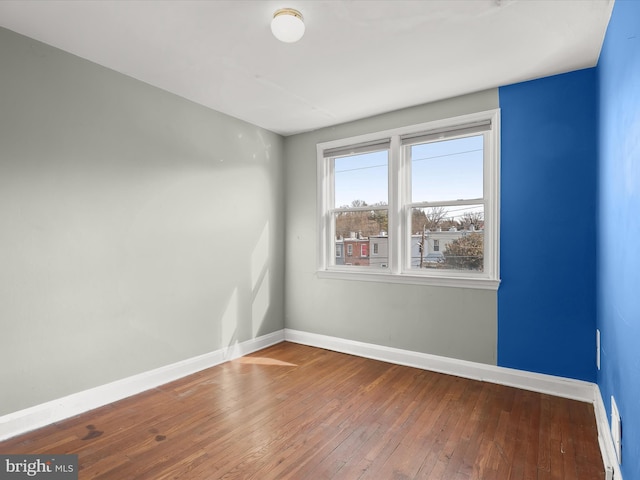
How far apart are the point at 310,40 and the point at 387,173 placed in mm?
1770

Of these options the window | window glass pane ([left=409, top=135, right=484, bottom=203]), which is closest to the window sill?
the window

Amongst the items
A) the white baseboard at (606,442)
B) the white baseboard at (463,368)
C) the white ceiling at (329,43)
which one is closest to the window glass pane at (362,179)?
the white ceiling at (329,43)

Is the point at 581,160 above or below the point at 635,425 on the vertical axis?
above

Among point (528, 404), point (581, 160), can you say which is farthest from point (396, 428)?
point (581, 160)

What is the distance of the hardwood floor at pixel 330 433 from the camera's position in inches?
76.5

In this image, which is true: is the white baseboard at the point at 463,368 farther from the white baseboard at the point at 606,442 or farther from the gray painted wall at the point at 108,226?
the gray painted wall at the point at 108,226

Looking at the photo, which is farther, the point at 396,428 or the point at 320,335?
the point at 320,335

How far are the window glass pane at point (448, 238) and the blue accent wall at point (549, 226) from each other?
259mm

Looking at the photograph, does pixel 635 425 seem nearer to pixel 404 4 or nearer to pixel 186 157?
pixel 404 4

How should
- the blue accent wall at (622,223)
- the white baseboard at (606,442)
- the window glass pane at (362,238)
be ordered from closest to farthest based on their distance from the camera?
the blue accent wall at (622,223) → the white baseboard at (606,442) → the window glass pane at (362,238)

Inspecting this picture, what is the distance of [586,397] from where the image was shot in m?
2.71

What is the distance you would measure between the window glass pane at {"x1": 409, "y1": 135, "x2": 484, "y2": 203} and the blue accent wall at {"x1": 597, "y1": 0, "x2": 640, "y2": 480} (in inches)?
40.1

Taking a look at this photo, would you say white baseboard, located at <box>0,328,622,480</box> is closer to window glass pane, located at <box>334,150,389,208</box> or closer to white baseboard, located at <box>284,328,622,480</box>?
white baseboard, located at <box>284,328,622,480</box>

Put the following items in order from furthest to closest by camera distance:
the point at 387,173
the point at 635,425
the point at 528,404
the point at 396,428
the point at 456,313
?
1. the point at 387,173
2. the point at 456,313
3. the point at 528,404
4. the point at 396,428
5. the point at 635,425
